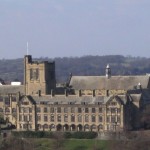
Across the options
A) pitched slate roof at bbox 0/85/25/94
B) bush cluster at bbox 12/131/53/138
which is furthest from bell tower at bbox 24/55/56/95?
bush cluster at bbox 12/131/53/138

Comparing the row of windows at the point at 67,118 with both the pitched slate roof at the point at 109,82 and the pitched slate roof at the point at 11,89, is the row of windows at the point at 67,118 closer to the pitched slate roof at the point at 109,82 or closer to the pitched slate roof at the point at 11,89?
the pitched slate roof at the point at 11,89

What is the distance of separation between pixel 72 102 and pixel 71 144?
889cm

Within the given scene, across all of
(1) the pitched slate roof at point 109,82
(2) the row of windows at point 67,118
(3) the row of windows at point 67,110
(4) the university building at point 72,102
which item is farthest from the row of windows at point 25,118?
(1) the pitched slate roof at point 109,82

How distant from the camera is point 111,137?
269 feet

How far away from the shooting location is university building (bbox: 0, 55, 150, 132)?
3487 inches

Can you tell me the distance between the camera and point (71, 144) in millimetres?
82000

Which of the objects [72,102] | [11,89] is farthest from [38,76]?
[72,102]

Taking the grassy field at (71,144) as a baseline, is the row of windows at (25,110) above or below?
above

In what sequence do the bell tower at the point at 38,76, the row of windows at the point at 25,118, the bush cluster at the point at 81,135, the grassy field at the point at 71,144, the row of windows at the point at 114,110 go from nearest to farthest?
the grassy field at the point at 71,144 → the bush cluster at the point at 81,135 → the row of windows at the point at 114,110 → the row of windows at the point at 25,118 → the bell tower at the point at 38,76

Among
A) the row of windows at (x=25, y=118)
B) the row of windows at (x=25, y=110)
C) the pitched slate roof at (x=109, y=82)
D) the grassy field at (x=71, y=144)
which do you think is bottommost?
the grassy field at (x=71, y=144)

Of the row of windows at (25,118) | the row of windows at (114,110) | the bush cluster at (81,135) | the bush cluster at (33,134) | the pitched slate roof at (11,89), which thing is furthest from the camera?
the pitched slate roof at (11,89)

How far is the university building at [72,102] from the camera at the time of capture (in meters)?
88.6

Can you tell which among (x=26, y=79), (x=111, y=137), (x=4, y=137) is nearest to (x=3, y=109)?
(x=26, y=79)

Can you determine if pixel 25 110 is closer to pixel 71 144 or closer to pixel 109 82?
pixel 71 144
